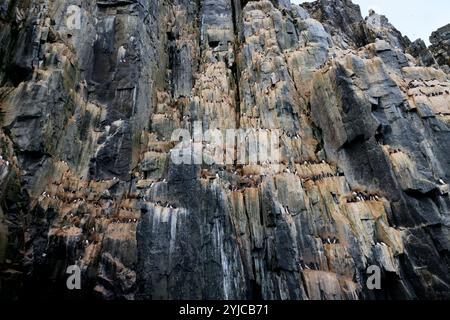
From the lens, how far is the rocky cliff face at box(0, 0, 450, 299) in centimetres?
2866

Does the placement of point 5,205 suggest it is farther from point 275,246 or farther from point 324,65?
point 324,65

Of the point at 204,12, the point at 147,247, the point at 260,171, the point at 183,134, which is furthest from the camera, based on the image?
the point at 204,12

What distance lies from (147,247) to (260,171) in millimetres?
13652

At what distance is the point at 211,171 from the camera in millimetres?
33312

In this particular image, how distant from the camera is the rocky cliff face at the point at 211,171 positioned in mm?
28656

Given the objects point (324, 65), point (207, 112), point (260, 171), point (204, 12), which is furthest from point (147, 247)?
point (204, 12)

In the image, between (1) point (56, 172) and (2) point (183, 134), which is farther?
(2) point (183, 134)

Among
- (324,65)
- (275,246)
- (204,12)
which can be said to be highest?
(204,12)

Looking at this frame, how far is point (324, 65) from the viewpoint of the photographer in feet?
144

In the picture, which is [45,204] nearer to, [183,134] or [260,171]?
[183,134]

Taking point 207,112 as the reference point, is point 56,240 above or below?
below
